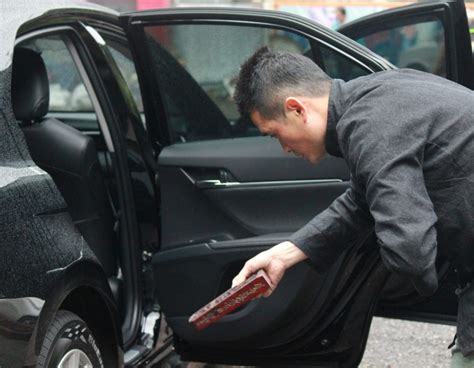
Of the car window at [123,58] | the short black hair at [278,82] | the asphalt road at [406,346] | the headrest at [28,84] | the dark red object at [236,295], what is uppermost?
the short black hair at [278,82]

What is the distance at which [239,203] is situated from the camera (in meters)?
3.82

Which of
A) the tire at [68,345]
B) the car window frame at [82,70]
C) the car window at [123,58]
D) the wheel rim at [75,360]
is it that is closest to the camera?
the tire at [68,345]

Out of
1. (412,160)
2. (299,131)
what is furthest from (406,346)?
(412,160)

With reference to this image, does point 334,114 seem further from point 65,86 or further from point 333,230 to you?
point 65,86

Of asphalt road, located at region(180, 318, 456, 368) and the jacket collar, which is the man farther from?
asphalt road, located at region(180, 318, 456, 368)

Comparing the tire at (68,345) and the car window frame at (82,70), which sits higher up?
the car window frame at (82,70)

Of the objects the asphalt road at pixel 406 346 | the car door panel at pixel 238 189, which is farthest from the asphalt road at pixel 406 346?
the car door panel at pixel 238 189

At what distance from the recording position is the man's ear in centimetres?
268

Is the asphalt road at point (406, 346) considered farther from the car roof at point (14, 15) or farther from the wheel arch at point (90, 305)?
the car roof at point (14, 15)

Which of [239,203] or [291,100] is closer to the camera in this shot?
[291,100]

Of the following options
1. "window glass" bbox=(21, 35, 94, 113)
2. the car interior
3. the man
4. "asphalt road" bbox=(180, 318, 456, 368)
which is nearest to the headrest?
the car interior

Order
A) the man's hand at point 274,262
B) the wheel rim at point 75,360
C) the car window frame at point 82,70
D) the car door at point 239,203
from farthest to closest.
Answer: the car window frame at point 82,70 < the car door at point 239,203 < the wheel rim at point 75,360 < the man's hand at point 274,262

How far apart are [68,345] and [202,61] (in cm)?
167

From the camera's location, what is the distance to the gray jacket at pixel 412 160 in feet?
7.89
